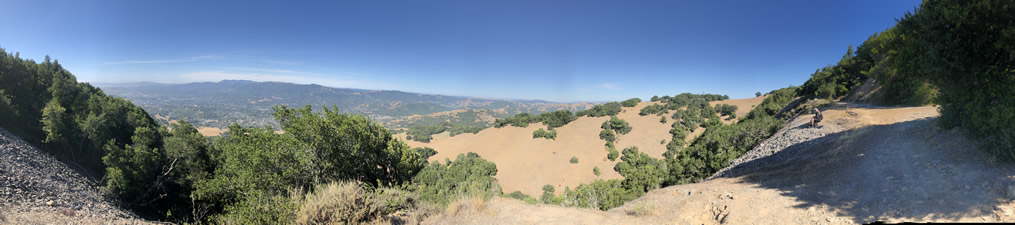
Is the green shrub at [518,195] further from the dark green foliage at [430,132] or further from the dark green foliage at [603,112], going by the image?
the dark green foliage at [430,132]

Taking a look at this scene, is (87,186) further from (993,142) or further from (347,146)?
(993,142)

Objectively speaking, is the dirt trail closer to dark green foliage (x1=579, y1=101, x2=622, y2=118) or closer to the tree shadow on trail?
the tree shadow on trail

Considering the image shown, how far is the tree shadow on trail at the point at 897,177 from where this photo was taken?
4.84 metres

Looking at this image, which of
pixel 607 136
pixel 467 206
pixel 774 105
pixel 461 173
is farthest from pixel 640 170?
pixel 774 105

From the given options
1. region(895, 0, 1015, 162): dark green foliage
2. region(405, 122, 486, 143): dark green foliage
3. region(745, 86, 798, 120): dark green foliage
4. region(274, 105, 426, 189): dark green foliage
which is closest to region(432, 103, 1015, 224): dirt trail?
region(895, 0, 1015, 162): dark green foliage

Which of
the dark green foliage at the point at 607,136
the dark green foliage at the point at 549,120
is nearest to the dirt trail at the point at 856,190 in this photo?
the dark green foliage at the point at 607,136

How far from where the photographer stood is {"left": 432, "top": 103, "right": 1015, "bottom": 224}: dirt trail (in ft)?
16.1

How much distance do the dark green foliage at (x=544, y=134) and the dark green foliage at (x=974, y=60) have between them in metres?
26.1

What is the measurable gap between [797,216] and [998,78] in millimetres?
5261

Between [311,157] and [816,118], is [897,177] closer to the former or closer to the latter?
[816,118]

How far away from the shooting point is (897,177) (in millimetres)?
6262

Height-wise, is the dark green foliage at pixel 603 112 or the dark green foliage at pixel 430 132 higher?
the dark green foliage at pixel 603 112

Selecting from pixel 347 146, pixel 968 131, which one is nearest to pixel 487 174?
pixel 347 146

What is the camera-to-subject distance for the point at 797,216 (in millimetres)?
5727
